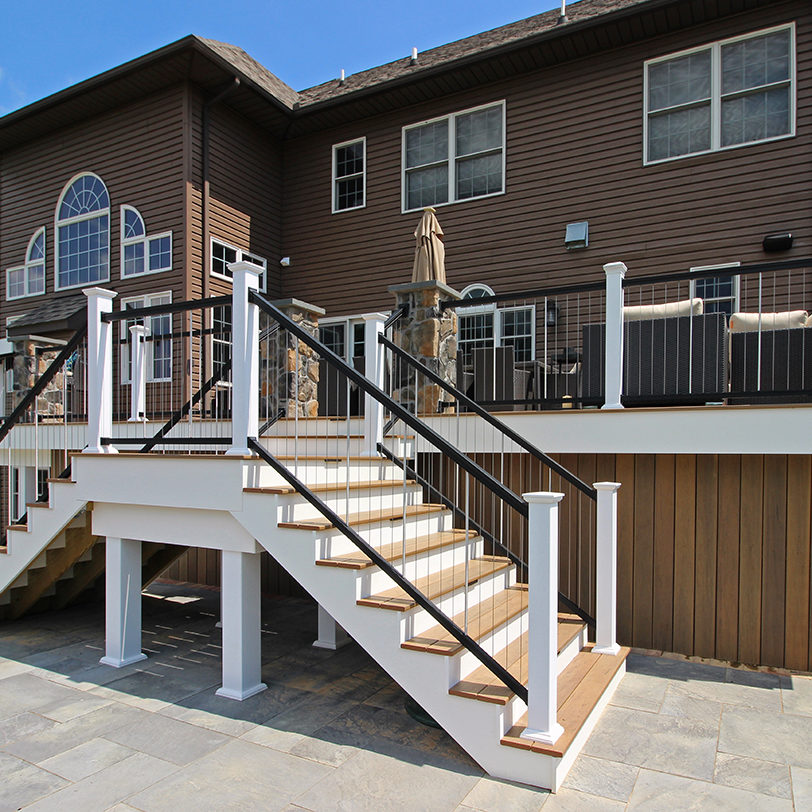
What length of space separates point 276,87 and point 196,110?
168 centimetres

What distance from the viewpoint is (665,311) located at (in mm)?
5301

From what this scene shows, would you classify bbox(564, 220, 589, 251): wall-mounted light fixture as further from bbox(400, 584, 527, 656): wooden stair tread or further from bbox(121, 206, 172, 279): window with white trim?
bbox(121, 206, 172, 279): window with white trim

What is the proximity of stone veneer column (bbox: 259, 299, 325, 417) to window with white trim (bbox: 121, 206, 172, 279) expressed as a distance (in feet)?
11.5

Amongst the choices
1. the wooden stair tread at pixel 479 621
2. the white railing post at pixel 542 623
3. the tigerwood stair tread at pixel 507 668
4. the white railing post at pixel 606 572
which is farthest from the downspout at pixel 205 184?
the white railing post at pixel 542 623

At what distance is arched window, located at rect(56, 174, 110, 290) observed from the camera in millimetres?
10008

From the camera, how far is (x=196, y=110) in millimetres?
9031

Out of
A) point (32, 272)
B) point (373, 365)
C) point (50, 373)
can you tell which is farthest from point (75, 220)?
point (373, 365)

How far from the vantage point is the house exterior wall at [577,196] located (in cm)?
712

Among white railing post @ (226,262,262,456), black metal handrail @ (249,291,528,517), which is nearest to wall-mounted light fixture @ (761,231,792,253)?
black metal handrail @ (249,291,528,517)

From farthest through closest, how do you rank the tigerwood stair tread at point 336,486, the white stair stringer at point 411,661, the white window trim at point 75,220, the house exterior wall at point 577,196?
the white window trim at point 75,220 < the house exterior wall at point 577,196 < the tigerwood stair tread at point 336,486 < the white stair stringer at point 411,661

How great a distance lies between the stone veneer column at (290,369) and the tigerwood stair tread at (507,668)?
136 inches

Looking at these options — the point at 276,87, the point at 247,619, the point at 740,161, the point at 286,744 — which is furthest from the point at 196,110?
the point at 286,744

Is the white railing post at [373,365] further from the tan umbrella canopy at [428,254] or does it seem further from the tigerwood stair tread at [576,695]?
the tigerwood stair tread at [576,695]

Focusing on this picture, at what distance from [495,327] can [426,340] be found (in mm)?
3110
